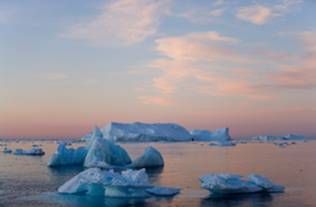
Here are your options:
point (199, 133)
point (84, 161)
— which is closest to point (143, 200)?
point (84, 161)

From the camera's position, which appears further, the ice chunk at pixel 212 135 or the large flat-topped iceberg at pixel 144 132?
the ice chunk at pixel 212 135

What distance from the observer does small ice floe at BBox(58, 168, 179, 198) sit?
19.4 meters

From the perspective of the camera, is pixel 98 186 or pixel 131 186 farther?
pixel 98 186

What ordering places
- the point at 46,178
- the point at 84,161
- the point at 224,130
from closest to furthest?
the point at 46,178
the point at 84,161
the point at 224,130

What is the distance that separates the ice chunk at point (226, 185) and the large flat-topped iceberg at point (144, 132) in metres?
72.2

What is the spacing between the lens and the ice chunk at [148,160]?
121 feet

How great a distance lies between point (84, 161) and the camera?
130 ft

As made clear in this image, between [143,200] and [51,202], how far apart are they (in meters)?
3.57

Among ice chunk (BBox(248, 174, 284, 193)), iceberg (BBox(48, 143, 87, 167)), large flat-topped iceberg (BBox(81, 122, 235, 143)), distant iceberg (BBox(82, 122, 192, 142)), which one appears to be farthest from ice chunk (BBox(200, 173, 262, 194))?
distant iceberg (BBox(82, 122, 192, 142))

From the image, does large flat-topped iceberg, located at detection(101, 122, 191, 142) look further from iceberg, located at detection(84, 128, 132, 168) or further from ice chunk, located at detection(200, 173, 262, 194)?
ice chunk, located at detection(200, 173, 262, 194)

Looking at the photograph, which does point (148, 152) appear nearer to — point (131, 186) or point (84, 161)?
point (84, 161)

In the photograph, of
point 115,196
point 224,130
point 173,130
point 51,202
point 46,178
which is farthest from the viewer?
point 173,130

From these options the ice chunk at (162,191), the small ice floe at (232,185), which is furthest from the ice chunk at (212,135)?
the ice chunk at (162,191)

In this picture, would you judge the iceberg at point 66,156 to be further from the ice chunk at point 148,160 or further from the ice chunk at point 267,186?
the ice chunk at point 267,186
